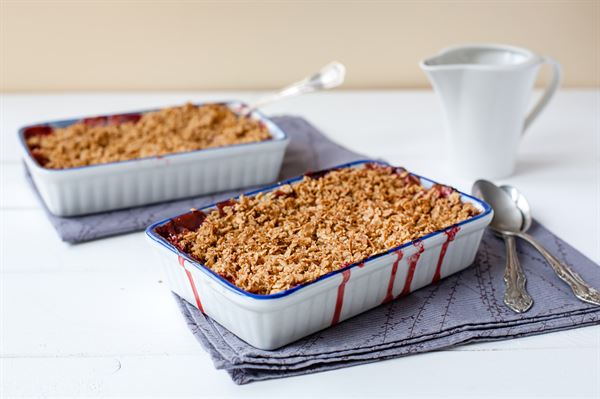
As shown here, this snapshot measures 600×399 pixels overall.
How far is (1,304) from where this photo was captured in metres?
1.04

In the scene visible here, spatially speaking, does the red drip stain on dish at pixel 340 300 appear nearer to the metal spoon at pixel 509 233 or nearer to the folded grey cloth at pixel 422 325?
the folded grey cloth at pixel 422 325

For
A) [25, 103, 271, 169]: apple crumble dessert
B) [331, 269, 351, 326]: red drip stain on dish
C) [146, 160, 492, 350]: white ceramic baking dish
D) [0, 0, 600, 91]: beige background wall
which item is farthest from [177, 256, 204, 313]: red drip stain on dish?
[0, 0, 600, 91]: beige background wall

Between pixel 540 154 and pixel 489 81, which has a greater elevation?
pixel 489 81

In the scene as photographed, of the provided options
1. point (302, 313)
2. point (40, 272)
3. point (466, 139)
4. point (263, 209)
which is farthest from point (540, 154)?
point (40, 272)

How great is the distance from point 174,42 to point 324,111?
1.41 feet

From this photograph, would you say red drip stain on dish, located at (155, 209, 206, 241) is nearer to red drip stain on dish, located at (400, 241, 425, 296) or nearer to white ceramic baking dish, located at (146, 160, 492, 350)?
white ceramic baking dish, located at (146, 160, 492, 350)

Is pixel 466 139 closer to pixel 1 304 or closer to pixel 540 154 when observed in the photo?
pixel 540 154

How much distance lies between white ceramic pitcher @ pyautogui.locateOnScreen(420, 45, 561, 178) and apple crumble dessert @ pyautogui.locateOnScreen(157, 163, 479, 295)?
0.79 ft

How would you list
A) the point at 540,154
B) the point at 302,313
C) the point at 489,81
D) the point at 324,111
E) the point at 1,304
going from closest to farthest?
the point at 302,313 → the point at 1,304 → the point at 489,81 → the point at 540,154 → the point at 324,111

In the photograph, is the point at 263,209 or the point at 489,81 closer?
the point at 263,209

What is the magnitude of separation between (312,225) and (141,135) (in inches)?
20.1

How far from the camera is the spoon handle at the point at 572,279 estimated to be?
1022 millimetres

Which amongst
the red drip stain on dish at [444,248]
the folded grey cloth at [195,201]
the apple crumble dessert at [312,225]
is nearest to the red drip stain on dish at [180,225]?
the apple crumble dessert at [312,225]

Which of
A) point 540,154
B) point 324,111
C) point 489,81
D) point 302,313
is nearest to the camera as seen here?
point 302,313
